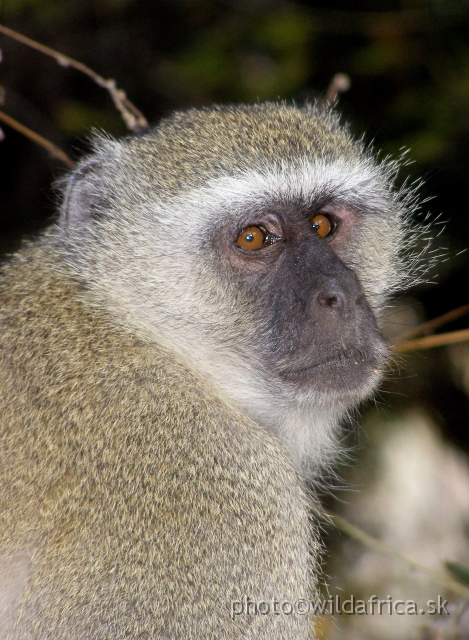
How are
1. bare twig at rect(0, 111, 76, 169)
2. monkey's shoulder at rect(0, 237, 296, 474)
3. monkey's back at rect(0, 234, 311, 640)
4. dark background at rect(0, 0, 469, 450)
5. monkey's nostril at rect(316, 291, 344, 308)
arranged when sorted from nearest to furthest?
monkey's back at rect(0, 234, 311, 640), monkey's shoulder at rect(0, 237, 296, 474), monkey's nostril at rect(316, 291, 344, 308), bare twig at rect(0, 111, 76, 169), dark background at rect(0, 0, 469, 450)

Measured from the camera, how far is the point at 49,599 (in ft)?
6.79

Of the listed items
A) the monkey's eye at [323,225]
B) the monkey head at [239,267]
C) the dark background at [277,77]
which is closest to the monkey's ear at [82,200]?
the monkey head at [239,267]

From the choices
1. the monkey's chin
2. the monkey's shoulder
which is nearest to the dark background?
the monkey's chin

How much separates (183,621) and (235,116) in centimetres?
176

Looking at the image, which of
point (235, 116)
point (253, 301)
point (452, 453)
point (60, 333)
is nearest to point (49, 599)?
point (60, 333)

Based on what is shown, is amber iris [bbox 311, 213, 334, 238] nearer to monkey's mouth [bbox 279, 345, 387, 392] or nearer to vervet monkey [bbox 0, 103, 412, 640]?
vervet monkey [bbox 0, 103, 412, 640]

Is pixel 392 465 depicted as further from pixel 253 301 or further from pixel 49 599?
pixel 49 599

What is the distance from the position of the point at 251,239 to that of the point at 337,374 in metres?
0.54

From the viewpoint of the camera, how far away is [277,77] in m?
4.54

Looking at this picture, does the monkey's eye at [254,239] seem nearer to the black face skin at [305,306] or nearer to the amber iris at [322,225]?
the black face skin at [305,306]

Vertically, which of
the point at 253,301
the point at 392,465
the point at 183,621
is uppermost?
the point at 253,301

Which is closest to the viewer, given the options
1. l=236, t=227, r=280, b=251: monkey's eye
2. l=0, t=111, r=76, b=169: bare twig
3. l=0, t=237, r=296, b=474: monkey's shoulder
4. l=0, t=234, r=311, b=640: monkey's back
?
l=0, t=234, r=311, b=640: monkey's back

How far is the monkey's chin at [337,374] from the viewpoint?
8.09ft

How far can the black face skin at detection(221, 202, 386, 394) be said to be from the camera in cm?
245
